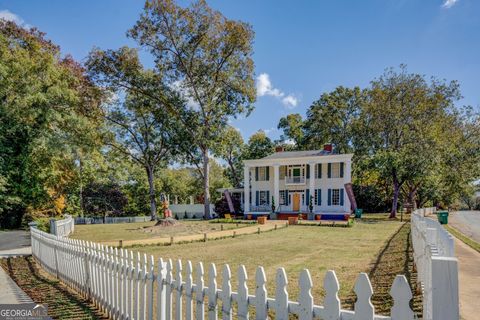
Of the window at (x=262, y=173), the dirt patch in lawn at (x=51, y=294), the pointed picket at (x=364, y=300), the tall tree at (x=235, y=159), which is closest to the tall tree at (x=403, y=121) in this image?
the window at (x=262, y=173)

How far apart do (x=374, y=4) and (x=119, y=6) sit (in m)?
10.8

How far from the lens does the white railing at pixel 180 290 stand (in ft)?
7.71

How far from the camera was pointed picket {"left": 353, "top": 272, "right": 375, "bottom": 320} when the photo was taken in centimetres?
222

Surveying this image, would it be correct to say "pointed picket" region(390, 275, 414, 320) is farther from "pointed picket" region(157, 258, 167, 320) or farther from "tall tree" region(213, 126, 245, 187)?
"tall tree" region(213, 126, 245, 187)

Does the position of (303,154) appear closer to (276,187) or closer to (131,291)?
(276,187)

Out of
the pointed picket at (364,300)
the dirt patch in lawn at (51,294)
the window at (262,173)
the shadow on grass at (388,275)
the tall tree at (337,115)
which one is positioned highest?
the tall tree at (337,115)

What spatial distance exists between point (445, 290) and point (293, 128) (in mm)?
44271

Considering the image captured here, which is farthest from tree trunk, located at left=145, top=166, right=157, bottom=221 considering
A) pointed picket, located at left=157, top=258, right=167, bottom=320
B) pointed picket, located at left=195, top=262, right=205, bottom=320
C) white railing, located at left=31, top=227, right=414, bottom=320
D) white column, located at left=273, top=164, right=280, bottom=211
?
pointed picket, located at left=195, top=262, right=205, bottom=320

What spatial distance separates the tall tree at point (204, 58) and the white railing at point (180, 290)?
26.0 meters

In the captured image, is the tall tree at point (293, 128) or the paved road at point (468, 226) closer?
the paved road at point (468, 226)

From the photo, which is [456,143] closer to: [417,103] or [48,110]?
[417,103]

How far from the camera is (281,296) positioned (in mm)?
2734

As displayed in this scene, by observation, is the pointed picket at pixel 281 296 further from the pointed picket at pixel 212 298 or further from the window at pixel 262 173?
the window at pixel 262 173

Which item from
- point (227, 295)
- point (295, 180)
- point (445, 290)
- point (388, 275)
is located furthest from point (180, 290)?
point (295, 180)
